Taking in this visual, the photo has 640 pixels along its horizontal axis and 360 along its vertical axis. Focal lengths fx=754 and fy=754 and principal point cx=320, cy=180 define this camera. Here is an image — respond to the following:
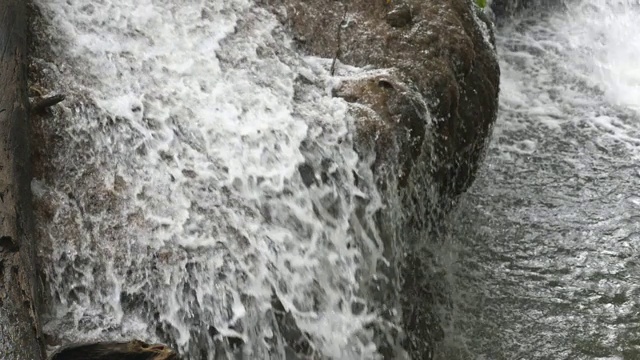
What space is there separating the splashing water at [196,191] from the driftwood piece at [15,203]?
0.64ft

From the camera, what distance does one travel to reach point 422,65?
4336 mm

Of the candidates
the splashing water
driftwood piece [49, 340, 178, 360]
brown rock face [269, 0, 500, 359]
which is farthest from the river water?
driftwood piece [49, 340, 178, 360]

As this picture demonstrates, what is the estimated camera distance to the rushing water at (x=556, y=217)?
4223 millimetres

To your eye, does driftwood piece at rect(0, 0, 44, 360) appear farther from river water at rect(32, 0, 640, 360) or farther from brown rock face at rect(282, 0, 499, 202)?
brown rock face at rect(282, 0, 499, 202)

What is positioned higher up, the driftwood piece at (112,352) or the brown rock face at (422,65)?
the brown rock face at (422,65)

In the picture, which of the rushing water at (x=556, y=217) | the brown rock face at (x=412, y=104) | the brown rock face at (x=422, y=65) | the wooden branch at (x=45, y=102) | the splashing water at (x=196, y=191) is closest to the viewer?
the splashing water at (x=196, y=191)

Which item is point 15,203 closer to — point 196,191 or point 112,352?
point 112,352

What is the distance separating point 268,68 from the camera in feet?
13.6

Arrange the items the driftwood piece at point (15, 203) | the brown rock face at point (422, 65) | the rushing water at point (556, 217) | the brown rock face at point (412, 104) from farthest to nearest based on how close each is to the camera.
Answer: the rushing water at point (556, 217)
the brown rock face at point (422, 65)
the brown rock face at point (412, 104)
the driftwood piece at point (15, 203)

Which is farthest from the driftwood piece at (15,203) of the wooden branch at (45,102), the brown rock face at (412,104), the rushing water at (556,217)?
the rushing water at (556,217)

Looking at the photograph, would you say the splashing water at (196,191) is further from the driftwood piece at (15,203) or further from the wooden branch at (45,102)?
the driftwood piece at (15,203)

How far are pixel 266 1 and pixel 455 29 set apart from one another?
1164mm

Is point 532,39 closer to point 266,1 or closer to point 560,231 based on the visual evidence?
point 560,231

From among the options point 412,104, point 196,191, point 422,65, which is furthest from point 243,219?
point 422,65
